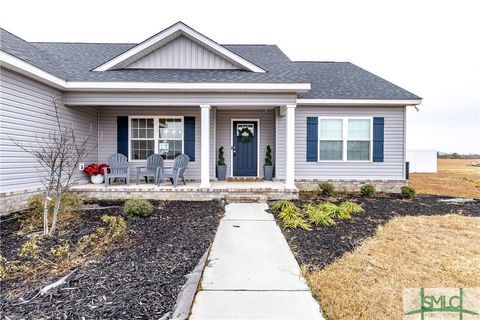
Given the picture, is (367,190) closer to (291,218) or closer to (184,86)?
(291,218)

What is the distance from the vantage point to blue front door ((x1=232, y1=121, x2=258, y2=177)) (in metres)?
9.07

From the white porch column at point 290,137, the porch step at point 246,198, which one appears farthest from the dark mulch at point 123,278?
the white porch column at point 290,137

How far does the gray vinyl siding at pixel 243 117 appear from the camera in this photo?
29.5 feet

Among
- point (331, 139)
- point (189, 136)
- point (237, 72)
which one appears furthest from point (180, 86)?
point (331, 139)

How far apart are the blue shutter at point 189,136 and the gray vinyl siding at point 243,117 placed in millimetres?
852

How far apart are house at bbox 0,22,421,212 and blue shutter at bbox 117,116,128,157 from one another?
0.03 metres

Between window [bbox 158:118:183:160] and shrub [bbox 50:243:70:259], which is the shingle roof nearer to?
window [bbox 158:118:183:160]

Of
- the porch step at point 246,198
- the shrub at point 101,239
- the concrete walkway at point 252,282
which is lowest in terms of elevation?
the concrete walkway at point 252,282

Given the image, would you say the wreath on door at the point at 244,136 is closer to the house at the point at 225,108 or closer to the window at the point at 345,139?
the house at the point at 225,108

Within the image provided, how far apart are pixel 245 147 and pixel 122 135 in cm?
393

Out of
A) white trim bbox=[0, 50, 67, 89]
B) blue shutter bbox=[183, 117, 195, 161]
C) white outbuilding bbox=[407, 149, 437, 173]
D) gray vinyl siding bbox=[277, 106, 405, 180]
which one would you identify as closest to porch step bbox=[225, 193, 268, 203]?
gray vinyl siding bbox=[277, 106, 405, 180]

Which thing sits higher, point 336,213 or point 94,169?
point 94,169

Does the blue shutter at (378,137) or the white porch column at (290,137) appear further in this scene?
the blue shutter at (378,137)

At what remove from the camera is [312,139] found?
8703 millimetres
